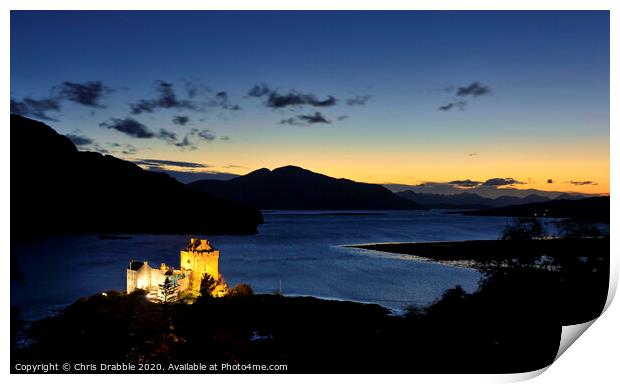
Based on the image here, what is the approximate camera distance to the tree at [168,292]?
30.8ft

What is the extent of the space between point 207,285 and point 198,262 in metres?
0.50

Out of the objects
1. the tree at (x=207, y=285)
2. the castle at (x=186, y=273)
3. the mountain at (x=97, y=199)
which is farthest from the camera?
the mountain at (x=97, y=199)

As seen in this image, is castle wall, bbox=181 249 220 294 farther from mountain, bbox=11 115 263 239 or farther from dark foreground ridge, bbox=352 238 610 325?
mountain, bbox=11 115 263 239

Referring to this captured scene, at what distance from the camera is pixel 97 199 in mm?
22375

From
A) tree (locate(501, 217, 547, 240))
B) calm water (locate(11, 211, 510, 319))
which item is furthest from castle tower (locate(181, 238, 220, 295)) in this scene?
tree (locate(501, 217, 547, 240))

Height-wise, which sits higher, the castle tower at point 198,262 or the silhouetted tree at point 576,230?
the silhouetted tree at point 576,230

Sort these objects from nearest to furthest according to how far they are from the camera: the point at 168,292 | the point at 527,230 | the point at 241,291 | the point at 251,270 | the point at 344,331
Result: the point at 168,292
the point at 344,331
the point at 241,291
the point at 527,230
the point at 251,270

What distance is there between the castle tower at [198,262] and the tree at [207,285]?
6cm

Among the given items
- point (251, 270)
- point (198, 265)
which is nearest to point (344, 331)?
point (198, 265)

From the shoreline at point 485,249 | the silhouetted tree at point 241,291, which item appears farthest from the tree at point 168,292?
the shoreline at point 485,249

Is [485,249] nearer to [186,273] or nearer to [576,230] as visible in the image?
[576,230]

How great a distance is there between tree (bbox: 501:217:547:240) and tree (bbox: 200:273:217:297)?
330 inches

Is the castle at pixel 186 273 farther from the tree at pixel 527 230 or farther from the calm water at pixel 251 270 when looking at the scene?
the tree at pixel 527 230

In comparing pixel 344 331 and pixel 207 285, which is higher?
pixel 207 285
